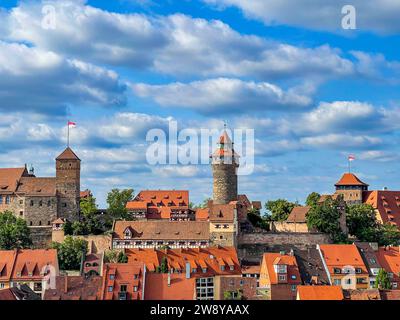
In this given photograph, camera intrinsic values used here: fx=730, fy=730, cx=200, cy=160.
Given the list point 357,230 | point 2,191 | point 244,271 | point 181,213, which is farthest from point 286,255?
point 2,191

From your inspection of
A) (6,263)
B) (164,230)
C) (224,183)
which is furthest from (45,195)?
(224,183)

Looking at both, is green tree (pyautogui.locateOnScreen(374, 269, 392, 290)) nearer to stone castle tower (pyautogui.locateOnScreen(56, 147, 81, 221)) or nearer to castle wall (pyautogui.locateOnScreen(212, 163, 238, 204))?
castle wall (pyautogui.locateOnScreen(212, 163, 238, 204))

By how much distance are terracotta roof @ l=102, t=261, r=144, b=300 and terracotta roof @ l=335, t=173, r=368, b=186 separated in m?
49.6

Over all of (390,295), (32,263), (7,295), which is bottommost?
(390,295)

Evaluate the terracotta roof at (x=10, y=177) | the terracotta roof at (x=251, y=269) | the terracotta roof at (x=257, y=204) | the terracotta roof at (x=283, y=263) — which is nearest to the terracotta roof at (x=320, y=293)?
the terracotta roof at (x=283, y=263)

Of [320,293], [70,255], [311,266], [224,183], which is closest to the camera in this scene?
[320,293]

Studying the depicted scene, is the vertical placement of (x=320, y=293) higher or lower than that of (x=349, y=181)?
lower

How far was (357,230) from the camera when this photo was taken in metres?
67.9

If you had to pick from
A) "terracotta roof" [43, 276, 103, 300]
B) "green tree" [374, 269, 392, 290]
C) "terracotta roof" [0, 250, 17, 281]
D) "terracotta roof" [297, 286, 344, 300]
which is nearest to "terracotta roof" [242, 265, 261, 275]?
"green tree" [374, 269, 392, 290]

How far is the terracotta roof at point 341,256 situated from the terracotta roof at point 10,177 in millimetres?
29330

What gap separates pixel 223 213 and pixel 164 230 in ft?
18.0

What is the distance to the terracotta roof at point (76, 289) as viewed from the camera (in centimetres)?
4584

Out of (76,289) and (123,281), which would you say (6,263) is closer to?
(76,289)

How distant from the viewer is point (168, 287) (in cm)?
4656
